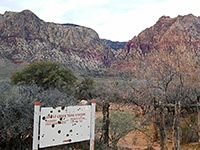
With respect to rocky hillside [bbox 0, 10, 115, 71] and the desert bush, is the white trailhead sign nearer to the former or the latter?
the desert bush

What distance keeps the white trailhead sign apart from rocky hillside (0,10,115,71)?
45.8 metres

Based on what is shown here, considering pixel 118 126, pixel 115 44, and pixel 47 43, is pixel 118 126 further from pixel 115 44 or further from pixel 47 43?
pixel 115 44

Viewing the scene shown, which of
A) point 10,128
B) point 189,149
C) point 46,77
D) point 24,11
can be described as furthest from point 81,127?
point 24,11

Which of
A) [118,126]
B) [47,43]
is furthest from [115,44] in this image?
[118,126]

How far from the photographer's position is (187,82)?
32.3 feet

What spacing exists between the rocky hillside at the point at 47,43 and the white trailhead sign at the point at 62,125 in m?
45.8

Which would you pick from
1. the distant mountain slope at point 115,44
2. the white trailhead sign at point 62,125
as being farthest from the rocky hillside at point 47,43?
the white trailhead sign at point 62,125

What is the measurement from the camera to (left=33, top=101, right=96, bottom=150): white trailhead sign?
3445 millimetres

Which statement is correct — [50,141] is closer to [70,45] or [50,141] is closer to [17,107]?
[17,107]

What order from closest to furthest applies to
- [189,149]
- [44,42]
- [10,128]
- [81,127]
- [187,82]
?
1. [81,127]
2. [10,128]
3. [189,149]
4. [187,82]
5. [44,42]

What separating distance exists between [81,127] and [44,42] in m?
67.3

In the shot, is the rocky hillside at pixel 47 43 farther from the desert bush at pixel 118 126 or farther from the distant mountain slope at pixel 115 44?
the desert bush at pixel 118 126

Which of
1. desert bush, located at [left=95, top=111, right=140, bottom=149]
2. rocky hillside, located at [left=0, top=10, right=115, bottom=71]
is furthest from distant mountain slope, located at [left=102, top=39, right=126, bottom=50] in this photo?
desert bush, located at [left=95, top=111, right=140, bottom=149]

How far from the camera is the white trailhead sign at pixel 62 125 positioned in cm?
345
